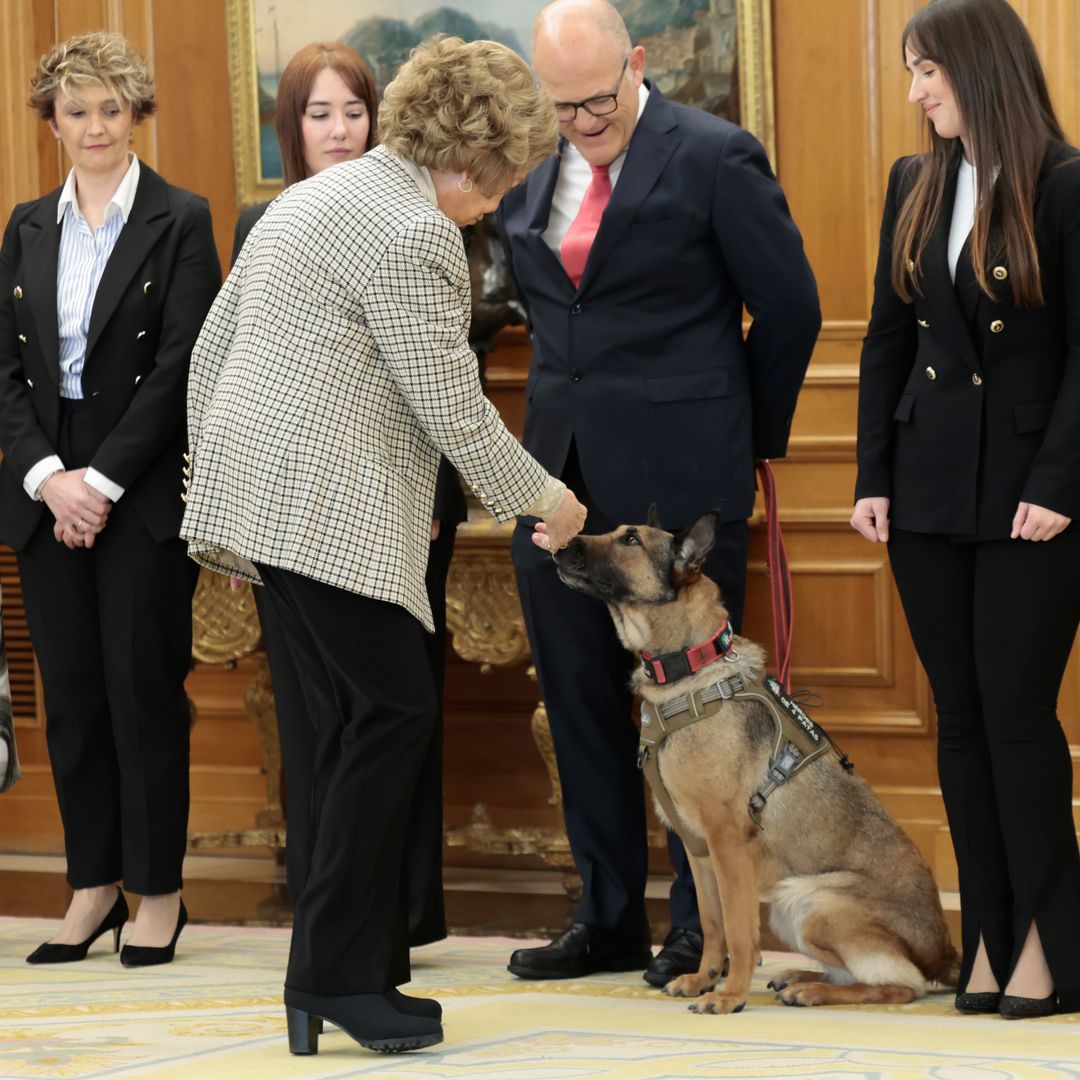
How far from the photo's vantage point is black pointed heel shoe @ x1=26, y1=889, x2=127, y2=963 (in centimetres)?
378

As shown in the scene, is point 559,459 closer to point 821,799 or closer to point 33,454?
point 821,799

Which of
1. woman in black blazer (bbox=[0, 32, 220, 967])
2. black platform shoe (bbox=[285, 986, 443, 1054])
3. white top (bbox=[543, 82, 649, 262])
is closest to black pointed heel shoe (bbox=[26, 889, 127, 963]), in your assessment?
woman in black blazer (bbox=[0, 32, 220, 967])

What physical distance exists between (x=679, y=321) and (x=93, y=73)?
1.45m

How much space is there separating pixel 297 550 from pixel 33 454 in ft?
4.55

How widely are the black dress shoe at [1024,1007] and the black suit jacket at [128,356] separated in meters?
1.95

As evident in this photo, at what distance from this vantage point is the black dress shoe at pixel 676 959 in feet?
11.2

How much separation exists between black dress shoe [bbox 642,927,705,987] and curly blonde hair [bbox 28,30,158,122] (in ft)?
7.15

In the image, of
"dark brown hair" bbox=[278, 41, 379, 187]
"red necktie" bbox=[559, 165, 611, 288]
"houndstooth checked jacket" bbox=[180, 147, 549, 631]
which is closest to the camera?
"houndstooth checked jacket" bbox=[180, 147, 549, 631]

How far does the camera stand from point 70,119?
3.85 metres

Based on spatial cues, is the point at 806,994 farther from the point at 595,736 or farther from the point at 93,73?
the point at 93,73

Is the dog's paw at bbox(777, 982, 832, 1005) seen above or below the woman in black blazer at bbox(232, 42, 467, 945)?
below

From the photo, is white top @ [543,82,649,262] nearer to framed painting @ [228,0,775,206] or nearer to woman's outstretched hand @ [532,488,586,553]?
woman's outstretched hand @ [532,488,586,553]

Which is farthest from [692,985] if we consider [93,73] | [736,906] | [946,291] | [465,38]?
[465,38]

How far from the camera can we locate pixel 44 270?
3861 millimetres
